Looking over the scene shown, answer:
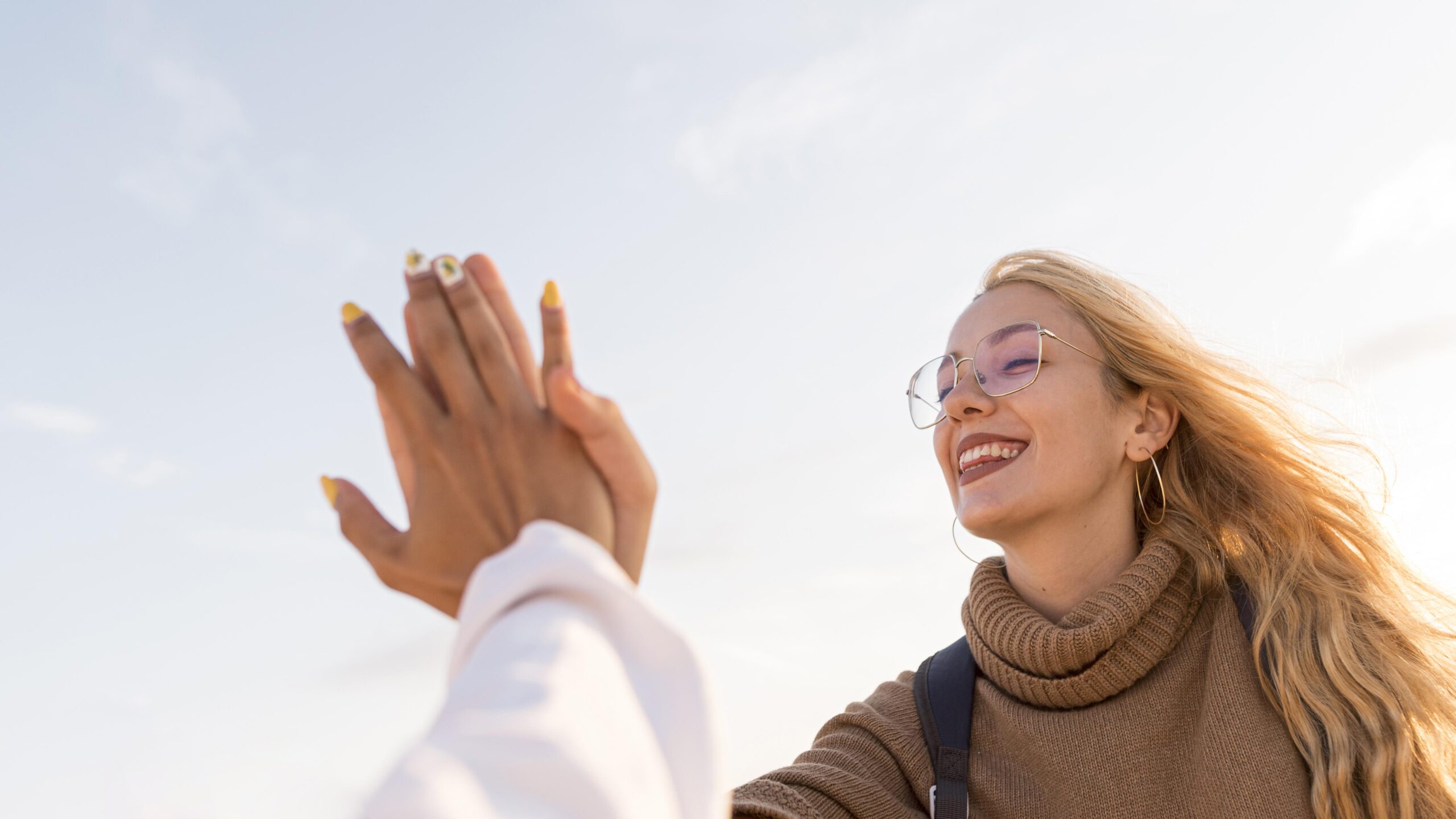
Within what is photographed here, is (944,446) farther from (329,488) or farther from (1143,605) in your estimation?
(329,488)

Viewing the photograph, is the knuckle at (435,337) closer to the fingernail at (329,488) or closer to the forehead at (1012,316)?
the fingernail at (329,488)

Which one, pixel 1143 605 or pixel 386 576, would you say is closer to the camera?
pixel 386 576

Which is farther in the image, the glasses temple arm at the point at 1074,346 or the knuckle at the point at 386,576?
the glasses temple arm at the point at 1074,346

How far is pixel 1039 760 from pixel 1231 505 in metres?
1.32

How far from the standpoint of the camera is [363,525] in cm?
177

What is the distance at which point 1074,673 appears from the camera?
12.0 feet

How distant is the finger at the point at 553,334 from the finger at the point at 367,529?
1.07 feet

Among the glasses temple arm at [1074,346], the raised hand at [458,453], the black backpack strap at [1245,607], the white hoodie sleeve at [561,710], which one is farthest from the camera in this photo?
the glasses temple arm at [1074,346]

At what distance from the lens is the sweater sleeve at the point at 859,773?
3.30 m

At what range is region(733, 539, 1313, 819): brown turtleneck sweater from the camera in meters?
3.37

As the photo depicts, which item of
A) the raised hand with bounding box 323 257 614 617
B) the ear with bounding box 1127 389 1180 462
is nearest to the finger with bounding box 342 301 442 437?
the raised hand with bounding box 323 257 614 617

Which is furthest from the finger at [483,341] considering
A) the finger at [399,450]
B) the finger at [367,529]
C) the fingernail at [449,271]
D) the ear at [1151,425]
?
the ear at [1151,425]

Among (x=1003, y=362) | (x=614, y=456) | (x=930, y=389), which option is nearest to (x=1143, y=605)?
(x=1003, y=362)

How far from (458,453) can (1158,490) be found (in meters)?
3.39
